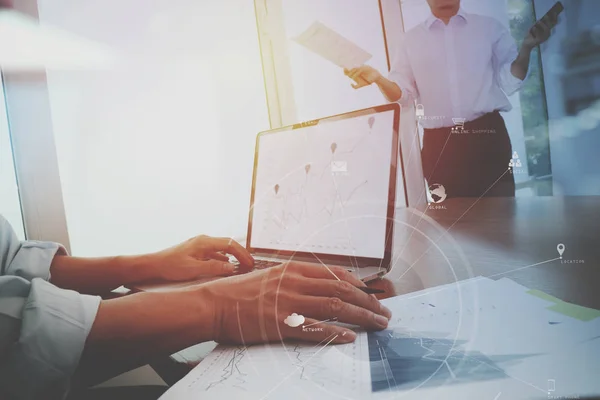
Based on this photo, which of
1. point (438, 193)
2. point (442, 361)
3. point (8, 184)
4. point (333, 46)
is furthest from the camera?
point (333, 46)

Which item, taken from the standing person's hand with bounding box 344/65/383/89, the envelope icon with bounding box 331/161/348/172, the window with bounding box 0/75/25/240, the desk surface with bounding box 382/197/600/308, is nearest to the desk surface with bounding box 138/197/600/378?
the desk surface with bounding box 382/197/600/308

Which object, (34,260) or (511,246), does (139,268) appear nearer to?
(34,260)

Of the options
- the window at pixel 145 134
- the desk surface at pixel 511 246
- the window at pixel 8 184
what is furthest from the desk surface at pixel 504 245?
the window at pixel 8 184

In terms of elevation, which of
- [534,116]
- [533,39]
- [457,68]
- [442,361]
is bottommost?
[442,361]

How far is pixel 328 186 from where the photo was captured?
0.61 m

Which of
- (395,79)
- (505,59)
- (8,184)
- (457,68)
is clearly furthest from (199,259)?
(395,79)

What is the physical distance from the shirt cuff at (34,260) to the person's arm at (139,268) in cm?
3

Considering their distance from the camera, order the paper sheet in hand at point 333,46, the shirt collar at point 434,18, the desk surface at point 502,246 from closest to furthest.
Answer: the desk surface at point 502,246
the shirt collar at point 434,18
the paper sheet in hand at point 333,46

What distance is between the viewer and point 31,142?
A: 93 cm

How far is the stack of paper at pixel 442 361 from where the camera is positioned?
0.80 feet

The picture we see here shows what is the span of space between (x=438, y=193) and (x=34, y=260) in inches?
29.5

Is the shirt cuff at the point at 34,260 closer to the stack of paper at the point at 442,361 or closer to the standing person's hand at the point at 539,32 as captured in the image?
the stack of paper at the point at 442,361

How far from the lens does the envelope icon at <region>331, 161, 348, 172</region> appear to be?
1.91 ft

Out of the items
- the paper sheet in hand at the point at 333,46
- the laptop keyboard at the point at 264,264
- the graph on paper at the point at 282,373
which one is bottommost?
the graph on paper at the point at 282,373
